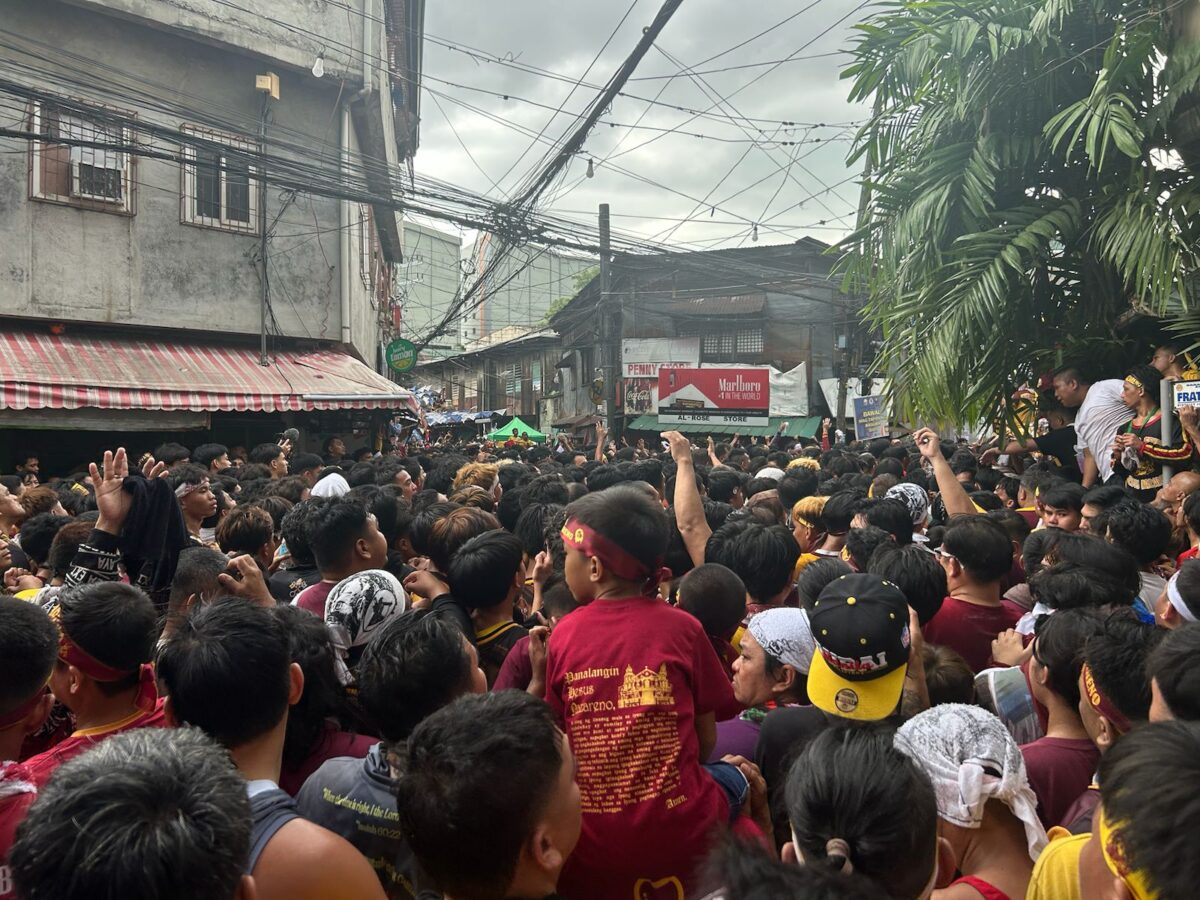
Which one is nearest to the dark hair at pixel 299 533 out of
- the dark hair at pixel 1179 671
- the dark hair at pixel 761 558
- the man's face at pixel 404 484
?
the dark hair at pixel 761 558

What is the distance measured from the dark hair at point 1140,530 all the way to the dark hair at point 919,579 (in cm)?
122

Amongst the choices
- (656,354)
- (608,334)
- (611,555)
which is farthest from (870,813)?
(656,354)

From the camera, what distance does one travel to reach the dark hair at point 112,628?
2.43 m

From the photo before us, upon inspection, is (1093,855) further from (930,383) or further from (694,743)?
(930,383)

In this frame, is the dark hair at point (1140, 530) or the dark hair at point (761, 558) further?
the dark hair at point (1140, 530)

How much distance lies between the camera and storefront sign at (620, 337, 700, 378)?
28.6 metres

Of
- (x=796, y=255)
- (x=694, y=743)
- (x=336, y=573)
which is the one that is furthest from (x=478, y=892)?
(x=796, y=255)

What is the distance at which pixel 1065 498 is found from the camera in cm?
505

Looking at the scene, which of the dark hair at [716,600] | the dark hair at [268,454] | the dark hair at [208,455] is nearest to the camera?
the dark hair at [716,600]

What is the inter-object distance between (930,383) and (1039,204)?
5.19ft

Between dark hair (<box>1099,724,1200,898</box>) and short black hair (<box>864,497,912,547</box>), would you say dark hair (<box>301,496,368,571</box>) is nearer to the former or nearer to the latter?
short black hair (<box>864,497,912,547</box>)

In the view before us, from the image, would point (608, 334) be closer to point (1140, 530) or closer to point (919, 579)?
point (1140, 530)

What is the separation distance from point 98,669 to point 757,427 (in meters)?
25.9

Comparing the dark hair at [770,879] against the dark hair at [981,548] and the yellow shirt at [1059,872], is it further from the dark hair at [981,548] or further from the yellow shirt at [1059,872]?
the dark hair at [981,548]
